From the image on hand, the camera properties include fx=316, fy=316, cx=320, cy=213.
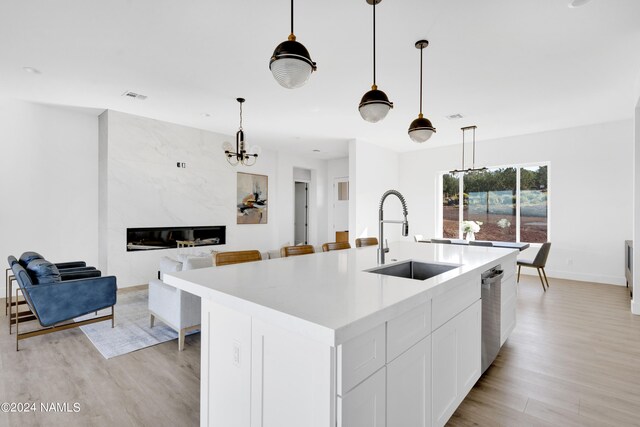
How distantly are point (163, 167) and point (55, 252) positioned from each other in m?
2.05

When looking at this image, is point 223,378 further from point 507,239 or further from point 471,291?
point 507,239

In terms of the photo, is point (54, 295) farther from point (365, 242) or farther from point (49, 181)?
point (365, 242)

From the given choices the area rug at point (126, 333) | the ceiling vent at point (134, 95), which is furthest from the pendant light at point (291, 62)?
the ceiling vent at point (134, 95)

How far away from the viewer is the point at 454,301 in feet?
5.67

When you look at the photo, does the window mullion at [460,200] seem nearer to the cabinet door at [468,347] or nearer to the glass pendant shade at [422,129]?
the glass pendant shade at [422,129]

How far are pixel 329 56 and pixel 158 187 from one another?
3.88 metres

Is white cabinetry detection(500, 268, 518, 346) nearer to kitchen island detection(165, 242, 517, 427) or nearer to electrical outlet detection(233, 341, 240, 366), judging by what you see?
kitchen island detection(165, 242, 517, 427)

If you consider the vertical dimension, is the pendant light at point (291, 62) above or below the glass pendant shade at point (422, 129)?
above

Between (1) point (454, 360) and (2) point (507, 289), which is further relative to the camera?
(2) point (507, 289)

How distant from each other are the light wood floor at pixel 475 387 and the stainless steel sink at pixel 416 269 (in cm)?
86

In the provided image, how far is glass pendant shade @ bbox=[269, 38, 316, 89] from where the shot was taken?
167cm

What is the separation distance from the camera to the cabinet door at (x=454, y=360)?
1.56 metres

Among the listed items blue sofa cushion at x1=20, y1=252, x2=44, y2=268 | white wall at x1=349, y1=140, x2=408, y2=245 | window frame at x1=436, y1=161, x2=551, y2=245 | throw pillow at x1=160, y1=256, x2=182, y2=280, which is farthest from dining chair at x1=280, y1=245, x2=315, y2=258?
window frame at x1=436, y1=161, x2=551, y2=245

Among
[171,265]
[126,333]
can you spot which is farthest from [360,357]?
[126,333]
